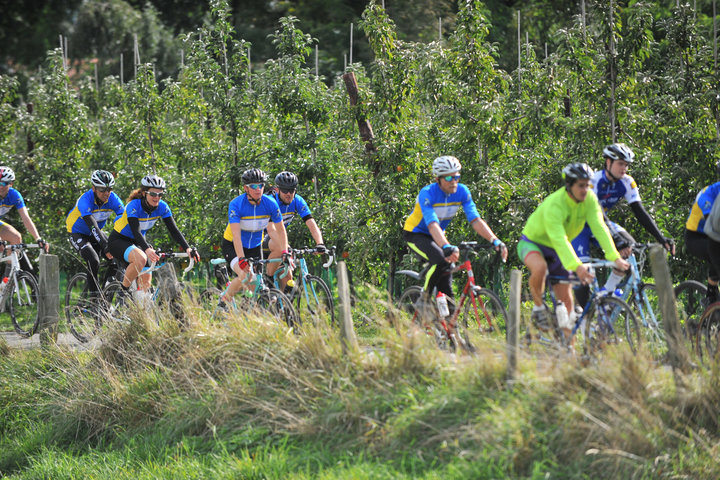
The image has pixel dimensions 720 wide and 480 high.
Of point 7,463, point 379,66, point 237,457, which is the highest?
point 379,66

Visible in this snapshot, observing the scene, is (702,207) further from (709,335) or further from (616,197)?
(709,335)

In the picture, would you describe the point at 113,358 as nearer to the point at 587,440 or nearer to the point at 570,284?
the point at 570,284

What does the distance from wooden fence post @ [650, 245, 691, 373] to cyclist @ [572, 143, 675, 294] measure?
115 centimetres

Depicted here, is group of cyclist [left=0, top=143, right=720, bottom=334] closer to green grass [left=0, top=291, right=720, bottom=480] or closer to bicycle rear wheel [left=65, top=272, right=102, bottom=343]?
bicycle rear wheel [left=65, top=272, right=102, bottom=343]

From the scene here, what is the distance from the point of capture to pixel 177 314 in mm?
9336

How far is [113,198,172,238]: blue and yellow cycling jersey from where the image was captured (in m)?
10.7

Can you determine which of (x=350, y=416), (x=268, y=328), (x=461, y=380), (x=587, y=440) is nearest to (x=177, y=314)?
(x=268, y=328)

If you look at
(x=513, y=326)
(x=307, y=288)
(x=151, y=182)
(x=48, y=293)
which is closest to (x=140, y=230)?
(x=151, y=182)

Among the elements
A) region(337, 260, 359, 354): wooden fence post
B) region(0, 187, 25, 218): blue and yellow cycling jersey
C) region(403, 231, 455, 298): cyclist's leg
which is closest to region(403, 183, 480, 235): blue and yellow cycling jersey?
region(403, 231, 455, 298): cyclist's leg

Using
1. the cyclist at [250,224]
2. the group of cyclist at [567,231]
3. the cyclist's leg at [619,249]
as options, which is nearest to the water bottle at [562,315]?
the group of cyclist at [567,231]

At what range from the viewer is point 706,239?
26.8ft

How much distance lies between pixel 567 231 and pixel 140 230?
17.9ft

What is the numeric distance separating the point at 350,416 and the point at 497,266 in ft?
15.3

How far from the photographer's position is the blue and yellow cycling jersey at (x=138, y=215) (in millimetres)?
10680
